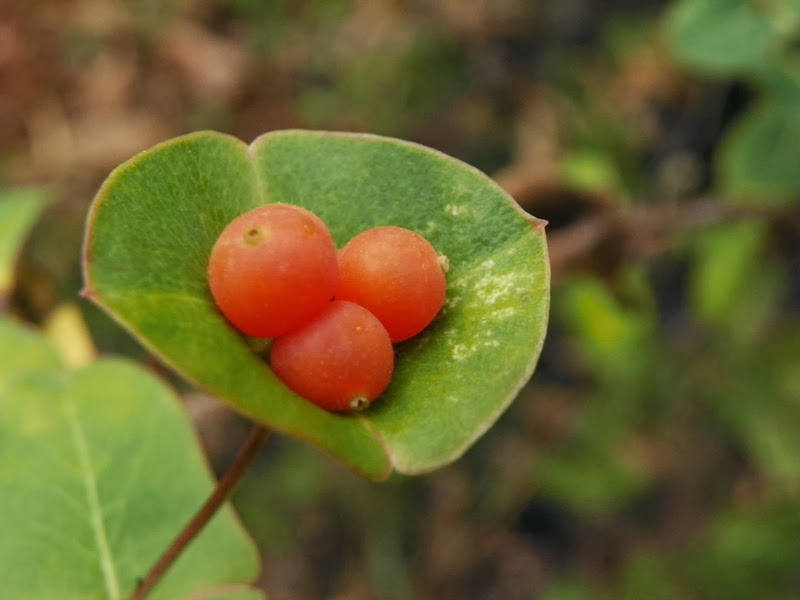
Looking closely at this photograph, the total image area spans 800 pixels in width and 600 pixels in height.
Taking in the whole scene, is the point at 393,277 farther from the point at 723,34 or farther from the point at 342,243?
the point at 723,34

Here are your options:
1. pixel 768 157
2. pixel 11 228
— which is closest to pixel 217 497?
pixel 11 228

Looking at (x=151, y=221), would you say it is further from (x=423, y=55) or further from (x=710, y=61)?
(x=423, y=55)

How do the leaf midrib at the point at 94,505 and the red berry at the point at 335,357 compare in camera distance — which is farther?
the leaf midrib at the point at 94,505

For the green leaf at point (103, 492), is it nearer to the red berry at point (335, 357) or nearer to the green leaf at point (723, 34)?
the red berry at point (335, 357)

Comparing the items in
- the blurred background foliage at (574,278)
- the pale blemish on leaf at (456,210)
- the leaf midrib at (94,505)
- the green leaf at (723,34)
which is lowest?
the blurred background foliage at (574,278)

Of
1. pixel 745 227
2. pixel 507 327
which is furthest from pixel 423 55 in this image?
pixel 507 327

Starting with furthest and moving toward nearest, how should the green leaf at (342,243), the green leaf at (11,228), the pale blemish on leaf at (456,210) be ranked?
the green leaf at (11,228)
the pale blemish on leaf at (456,210)
the green leaf at (342,243)

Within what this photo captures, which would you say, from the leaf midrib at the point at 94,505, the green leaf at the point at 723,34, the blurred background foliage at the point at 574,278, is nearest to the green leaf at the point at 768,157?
the blurred background foliage at the point at 574,278
